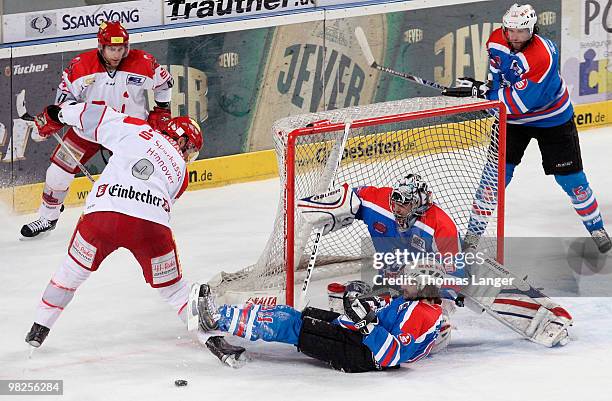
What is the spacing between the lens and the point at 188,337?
660 centimetres

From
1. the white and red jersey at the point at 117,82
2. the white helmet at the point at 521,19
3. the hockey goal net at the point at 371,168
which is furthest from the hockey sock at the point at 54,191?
the white helmet at the point at 521,19

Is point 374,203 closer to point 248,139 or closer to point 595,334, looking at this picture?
point 595,334

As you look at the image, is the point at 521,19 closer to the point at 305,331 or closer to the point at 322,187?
the point at 322,187

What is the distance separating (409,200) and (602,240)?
6.17 feet

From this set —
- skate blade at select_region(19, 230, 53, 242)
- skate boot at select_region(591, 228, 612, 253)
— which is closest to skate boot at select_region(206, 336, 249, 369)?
skate blade at select_region(19, 230, 53, 242)

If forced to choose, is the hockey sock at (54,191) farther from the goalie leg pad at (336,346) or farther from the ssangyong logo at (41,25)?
the goalie leg pad at (336,346)

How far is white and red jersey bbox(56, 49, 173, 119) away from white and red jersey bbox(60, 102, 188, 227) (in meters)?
1.50

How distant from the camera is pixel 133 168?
6082 mm

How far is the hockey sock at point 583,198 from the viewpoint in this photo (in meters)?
7.73

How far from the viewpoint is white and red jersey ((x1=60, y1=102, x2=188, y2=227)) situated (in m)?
6.04

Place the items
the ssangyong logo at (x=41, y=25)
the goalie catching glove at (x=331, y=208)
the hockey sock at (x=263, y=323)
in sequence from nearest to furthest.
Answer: the hockey sock at (x=263, y=323) < the goalie catching glove at (x=331, y=208) < the ssangyong logo at (x=41, y=25)

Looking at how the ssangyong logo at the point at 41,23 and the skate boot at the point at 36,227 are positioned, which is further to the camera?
the ssangyong logo at the point at 41,23

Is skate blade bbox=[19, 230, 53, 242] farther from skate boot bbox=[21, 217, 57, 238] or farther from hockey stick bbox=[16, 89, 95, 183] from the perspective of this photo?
hockey stick bbox=[16, 89, 95, 183]

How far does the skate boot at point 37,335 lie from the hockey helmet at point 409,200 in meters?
1.53
